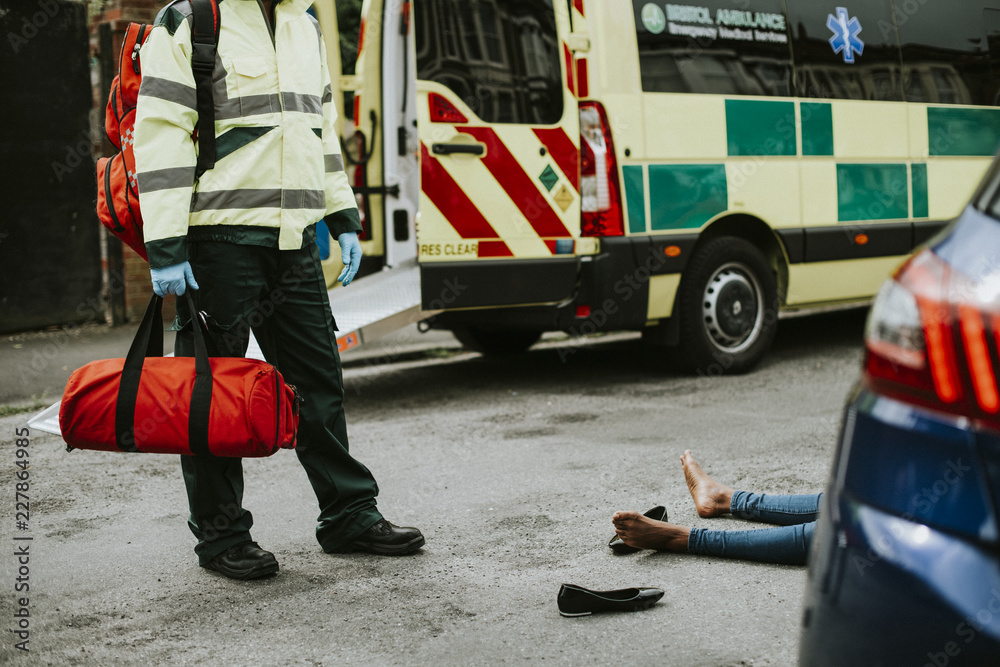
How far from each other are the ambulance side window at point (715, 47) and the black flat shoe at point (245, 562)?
12.0ft

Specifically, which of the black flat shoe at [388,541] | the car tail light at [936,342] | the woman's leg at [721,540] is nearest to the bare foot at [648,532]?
the woman's leg at [721,540]

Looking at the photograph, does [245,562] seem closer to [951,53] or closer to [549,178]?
[549,178]

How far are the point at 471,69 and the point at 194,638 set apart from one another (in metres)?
3.61

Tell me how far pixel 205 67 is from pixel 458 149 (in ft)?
8.54

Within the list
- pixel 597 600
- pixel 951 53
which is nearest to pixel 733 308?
pixel 951 53

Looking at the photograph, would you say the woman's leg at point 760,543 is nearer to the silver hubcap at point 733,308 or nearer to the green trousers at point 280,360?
the green trousers at point 280,360

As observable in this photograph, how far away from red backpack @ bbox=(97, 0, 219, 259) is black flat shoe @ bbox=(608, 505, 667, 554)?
1.62 metres

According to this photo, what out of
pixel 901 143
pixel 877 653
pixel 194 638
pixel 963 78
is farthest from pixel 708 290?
pixel 877 653

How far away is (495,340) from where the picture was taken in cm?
742

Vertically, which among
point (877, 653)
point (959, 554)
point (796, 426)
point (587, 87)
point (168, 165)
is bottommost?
point (796, 426)

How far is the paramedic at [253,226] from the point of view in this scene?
294cm

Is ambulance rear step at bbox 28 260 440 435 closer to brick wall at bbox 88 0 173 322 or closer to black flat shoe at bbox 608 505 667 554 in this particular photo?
black flat shoe at bbox 608 505 667 554

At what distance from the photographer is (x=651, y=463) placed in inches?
173

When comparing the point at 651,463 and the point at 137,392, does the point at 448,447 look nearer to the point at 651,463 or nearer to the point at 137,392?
the point at 651,463
